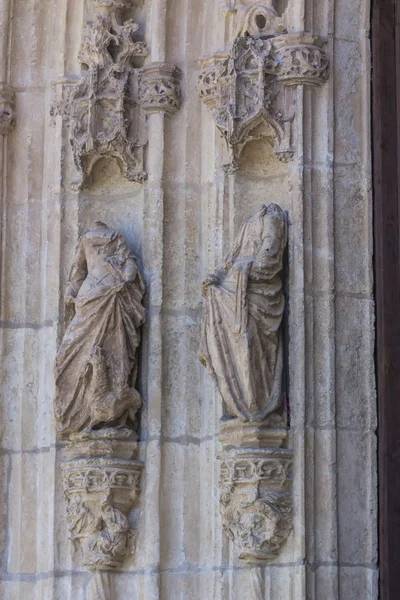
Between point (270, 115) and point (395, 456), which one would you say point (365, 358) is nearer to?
point (395, 456)

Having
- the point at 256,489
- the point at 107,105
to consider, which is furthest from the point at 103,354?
the point at 107,105

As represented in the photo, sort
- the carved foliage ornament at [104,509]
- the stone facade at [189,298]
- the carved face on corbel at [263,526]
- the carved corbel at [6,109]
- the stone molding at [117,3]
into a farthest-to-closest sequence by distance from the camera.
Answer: the carved corbel at [6,109] → the stone molding at [117,3] → the carved foliage ornament at [104,509] → the stone facade at [189,298] → the carved face on corbel at [263,526]

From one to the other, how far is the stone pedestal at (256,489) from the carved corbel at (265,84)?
1485 millimetres

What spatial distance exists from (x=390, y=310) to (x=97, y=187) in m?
1.83

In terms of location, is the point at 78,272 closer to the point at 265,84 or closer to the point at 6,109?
the point at 6,109

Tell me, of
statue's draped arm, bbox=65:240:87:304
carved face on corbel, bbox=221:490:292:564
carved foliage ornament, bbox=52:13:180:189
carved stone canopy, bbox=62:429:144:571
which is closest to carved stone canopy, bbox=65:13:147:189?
carved foliage ornament, bbox=52:13:180:189

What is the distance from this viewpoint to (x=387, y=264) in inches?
408

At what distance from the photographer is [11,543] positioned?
1066 centimetres

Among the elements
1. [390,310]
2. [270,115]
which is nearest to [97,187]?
[270,115]

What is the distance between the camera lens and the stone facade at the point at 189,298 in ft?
32.9

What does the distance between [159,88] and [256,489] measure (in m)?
2.32

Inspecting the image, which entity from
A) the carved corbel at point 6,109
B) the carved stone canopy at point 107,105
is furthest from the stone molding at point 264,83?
the carved corbel at point 6,109

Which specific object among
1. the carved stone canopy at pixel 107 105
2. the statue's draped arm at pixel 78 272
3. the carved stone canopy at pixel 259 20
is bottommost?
the statue's draped arm at pixel 78 272

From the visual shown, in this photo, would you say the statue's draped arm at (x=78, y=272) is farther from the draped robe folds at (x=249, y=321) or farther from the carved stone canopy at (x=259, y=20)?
the carved stone canopy at (x=259, y=20)
